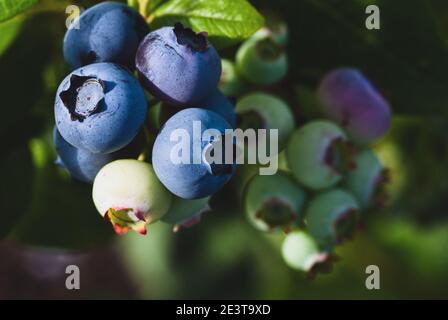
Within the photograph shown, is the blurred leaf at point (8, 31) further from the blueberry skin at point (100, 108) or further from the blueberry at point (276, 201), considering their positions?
the blueberry at point (276, 201)

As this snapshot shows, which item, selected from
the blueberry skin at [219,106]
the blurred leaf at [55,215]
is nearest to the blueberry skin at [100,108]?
the blueberry skin at [219,106]

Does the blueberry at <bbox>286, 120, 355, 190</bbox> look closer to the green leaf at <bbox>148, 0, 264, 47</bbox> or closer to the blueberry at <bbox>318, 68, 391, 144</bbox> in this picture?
the blueberry at <bbox>318, 68, 391, 144</bbox>

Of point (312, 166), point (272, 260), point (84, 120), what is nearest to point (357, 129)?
point (312, 166)

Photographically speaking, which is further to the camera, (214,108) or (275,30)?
(275,30)

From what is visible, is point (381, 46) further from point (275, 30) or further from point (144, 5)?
point (144, 5)

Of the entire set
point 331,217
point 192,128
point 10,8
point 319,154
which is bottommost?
point 331,217

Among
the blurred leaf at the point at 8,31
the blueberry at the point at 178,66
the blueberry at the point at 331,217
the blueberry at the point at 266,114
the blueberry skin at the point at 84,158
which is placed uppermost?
the blueberry at the point at 178,66

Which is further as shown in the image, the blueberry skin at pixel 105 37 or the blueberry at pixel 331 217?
the blueberry at pixel 331 217

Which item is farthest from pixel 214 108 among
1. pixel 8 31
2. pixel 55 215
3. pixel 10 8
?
pixel 55 215
